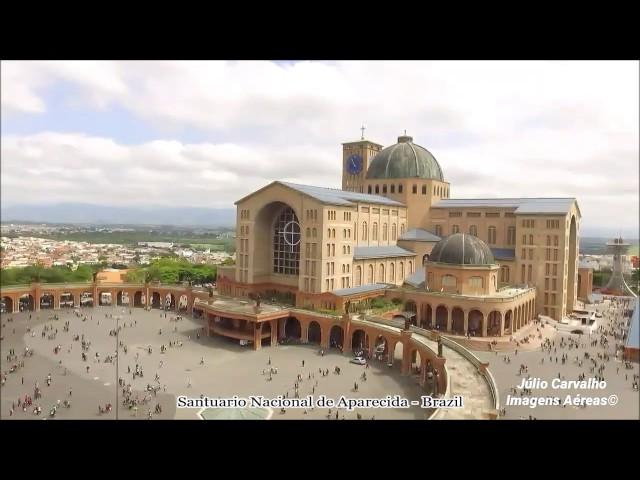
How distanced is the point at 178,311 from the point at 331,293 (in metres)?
25.0

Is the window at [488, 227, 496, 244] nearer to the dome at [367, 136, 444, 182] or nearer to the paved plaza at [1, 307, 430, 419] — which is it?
the dome at [367, 136, 444, 182]

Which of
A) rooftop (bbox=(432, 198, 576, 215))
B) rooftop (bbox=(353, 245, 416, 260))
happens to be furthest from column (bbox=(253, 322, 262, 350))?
rooftop (bbox=(432, 198, 576, 215))

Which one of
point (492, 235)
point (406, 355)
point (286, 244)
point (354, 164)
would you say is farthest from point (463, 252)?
point (354, 164)

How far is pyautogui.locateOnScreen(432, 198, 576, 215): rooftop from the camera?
196 feet

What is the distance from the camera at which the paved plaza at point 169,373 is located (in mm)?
31703

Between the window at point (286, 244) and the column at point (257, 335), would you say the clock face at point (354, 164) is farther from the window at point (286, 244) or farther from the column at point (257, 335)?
the column at point (257, 335)

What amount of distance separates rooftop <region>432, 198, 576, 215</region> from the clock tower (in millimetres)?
18550

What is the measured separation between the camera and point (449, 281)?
53.2m

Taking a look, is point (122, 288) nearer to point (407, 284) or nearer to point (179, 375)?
point (179, 375)

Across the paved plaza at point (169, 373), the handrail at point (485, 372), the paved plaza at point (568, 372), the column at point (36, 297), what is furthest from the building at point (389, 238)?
the column at point (36, 297)

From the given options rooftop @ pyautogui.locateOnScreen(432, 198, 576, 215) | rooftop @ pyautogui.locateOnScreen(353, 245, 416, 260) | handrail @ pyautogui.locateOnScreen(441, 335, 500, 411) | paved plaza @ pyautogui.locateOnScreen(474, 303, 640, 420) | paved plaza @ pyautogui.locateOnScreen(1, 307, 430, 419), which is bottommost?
paved plaza @ pyautogui.locateOnScreen(1, 307, 430, 419)

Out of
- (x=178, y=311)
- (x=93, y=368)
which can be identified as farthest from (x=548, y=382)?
(x=178, y=311)

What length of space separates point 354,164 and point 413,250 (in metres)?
25.9

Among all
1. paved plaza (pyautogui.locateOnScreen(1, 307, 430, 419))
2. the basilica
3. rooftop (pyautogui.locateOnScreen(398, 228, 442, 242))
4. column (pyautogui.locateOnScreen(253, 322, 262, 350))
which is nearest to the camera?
paved plaza (pyautogui.locateOnScreen(1, 307, 430, 419))
